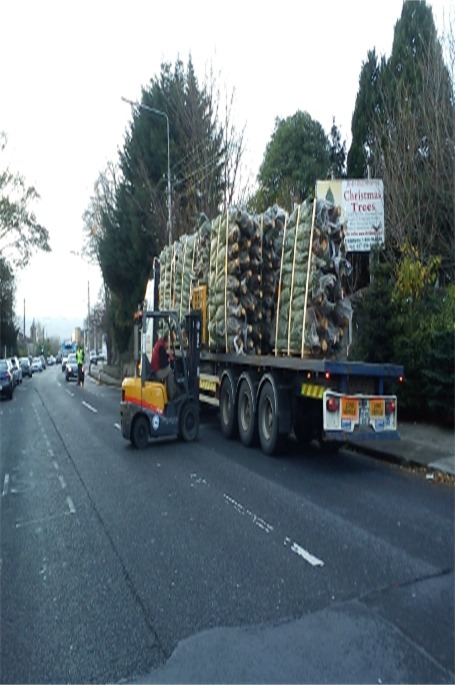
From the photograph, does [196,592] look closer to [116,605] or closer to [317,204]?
[116,605]

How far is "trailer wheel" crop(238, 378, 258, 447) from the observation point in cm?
1238

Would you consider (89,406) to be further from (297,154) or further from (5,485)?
(297,154)

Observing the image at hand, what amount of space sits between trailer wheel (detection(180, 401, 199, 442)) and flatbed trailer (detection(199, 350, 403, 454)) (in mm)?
657

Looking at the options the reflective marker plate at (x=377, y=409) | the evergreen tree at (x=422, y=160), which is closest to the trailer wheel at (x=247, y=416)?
the reflective marker plate at (x=377, y=409)

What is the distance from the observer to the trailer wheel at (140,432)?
12836mm

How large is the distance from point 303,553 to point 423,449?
18.8 feet

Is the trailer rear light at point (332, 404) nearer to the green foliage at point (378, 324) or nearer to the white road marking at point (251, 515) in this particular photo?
the white road marking at point (251, 515)

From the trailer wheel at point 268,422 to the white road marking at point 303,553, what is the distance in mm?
4713

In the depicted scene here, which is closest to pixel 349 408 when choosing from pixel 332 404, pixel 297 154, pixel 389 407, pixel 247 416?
pixel 332 404

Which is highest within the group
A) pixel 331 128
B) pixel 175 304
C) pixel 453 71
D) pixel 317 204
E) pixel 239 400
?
pixel 331 128

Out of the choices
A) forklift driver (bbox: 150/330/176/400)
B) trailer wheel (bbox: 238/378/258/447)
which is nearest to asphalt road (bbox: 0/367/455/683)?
trailer wheel (bbox: 238/378/258/447)

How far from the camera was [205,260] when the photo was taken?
15.3 m

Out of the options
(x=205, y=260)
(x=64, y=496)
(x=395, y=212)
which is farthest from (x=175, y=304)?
(x=64, y=496)

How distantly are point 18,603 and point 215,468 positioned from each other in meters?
5.50
